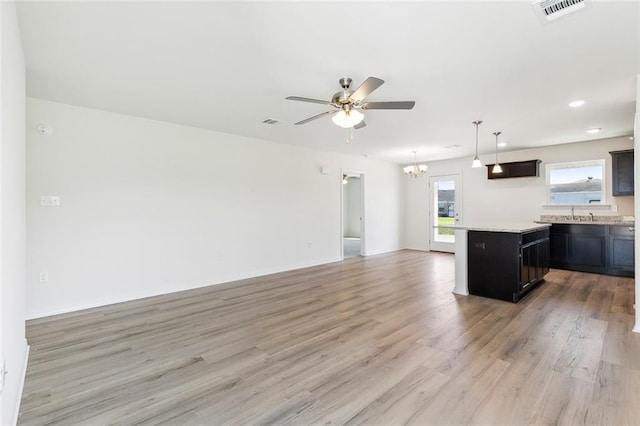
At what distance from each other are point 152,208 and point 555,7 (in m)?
4.84

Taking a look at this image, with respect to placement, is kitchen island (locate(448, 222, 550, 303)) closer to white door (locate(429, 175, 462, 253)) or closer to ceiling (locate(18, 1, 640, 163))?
ceiling (locate(18, 1, 640, 163))

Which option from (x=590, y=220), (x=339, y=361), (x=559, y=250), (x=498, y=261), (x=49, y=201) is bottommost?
(x=339, y=361)

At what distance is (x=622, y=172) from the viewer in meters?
5.45

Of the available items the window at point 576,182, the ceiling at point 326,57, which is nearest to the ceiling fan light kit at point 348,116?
the ceiling at point 326,57

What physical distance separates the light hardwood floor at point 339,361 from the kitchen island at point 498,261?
20 cm

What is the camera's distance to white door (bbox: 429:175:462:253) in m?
8.08

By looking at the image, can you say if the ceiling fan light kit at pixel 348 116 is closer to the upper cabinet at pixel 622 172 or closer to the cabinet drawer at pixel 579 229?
the cabinet drawer at pixel 579 229

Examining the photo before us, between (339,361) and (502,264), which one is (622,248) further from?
(339,361)

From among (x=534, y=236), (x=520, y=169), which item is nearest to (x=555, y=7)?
(x=534, y=236)

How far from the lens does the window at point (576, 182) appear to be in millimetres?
5961

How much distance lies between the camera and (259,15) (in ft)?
6.86

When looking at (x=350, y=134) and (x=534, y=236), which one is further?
(x=350, y=134)

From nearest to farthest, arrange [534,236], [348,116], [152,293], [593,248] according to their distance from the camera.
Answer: [348,116] < [152,293] < [534,236] < [593,248]

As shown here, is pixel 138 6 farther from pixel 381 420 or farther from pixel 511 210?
pixel 511 210
